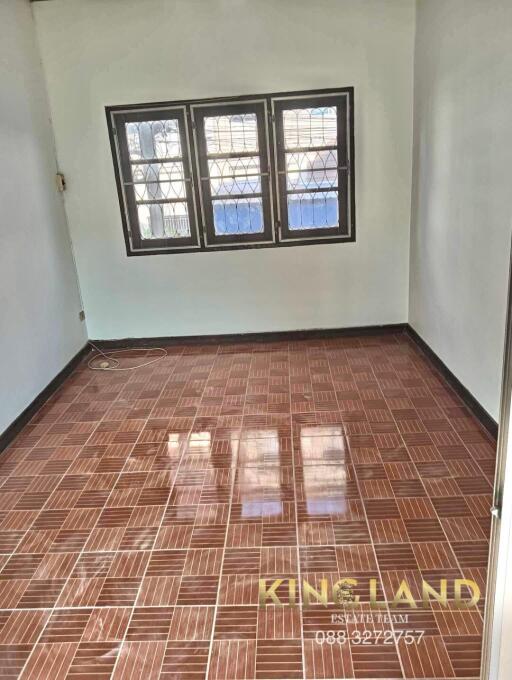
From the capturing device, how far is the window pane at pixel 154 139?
4.42m

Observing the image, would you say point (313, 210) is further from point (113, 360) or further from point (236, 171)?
point (113, 360)

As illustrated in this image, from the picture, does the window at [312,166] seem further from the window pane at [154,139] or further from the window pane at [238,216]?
the window pane at [154,139]

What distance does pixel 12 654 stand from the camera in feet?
6.27

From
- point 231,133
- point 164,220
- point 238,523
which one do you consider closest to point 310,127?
point 231,133

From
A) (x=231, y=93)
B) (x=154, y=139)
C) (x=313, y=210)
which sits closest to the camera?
(x=231, y=93)

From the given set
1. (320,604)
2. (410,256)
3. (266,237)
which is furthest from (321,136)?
(320,604)

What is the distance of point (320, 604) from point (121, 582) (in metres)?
0.83

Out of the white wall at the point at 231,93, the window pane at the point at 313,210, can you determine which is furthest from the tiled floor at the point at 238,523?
the window pane at the point at 313,210

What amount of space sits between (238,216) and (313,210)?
0.65 m

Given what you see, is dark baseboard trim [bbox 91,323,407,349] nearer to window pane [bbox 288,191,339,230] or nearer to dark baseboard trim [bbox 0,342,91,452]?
dark baseboard trim [bbox 0,342,91,452]

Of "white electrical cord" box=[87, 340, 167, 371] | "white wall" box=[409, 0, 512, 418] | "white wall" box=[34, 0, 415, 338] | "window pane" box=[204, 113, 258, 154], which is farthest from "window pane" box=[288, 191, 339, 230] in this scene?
"white electrical cord" box=[87, 340, 167, 371]

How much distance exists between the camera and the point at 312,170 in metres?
4.46

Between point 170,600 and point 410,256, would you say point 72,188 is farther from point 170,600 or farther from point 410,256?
point 170,600

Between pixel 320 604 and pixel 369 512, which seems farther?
pixel 369 512
